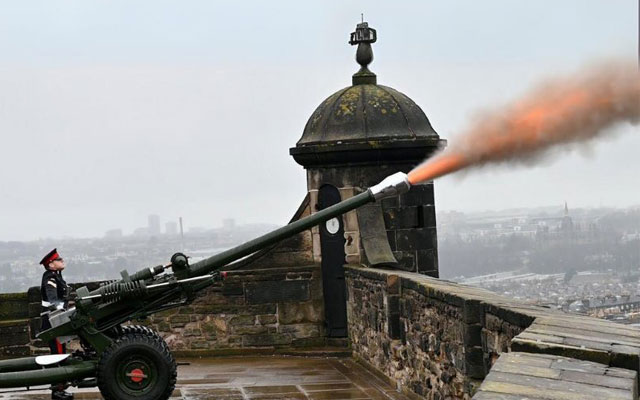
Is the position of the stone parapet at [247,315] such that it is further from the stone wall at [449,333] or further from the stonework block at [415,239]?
the stonework block at [415,239]

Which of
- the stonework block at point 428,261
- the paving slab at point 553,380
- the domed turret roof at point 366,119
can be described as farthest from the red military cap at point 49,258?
the paving slab at point 553,380

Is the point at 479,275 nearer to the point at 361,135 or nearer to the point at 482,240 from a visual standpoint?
the point at 482,240

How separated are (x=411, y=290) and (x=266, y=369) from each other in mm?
2690

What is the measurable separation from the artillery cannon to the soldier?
73 centimetres

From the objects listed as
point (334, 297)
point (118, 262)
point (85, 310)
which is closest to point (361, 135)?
point (334, 297)

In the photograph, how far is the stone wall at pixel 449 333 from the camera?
5.68m

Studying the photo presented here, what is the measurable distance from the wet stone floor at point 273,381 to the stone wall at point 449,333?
257 millimetres

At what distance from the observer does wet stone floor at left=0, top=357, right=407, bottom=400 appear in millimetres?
10875

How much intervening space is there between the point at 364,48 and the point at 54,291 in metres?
5.61

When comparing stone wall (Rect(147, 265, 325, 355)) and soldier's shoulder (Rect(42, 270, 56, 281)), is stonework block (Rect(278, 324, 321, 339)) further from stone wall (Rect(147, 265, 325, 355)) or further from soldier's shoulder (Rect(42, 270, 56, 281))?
soldier's shoulder (Rect(42, 270, 56, 281))

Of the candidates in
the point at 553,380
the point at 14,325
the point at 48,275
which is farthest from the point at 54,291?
the point at 553,380

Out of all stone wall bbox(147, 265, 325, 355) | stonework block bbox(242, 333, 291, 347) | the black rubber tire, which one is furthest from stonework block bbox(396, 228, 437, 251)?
the black rubber tire

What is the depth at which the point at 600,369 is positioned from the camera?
17.1ft

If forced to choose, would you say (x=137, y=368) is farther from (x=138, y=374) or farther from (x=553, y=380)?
(x=553, y=380)
